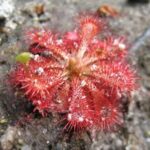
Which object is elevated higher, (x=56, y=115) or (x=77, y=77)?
(x=77, y=77)

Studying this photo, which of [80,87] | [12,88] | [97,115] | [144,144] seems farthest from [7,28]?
[144,144]

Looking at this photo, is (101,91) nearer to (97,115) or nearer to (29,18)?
(97,115)

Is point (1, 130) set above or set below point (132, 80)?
below
